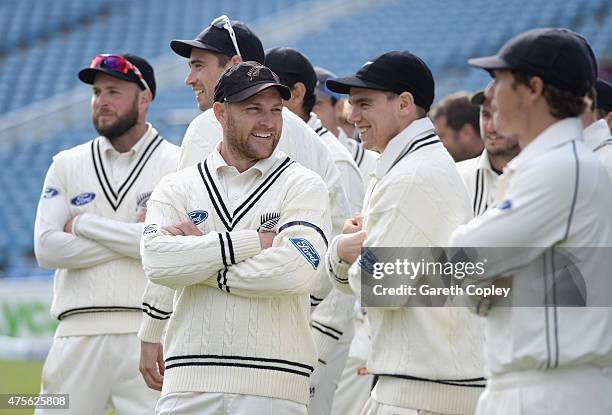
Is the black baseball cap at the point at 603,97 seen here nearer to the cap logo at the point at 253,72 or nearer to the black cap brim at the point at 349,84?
the black cap brim at the point at 349,84

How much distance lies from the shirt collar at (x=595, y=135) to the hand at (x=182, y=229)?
1.79 metres

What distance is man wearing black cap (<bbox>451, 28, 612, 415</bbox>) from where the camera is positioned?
377cm

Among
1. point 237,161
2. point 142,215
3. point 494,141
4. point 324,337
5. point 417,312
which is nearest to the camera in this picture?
point 417,312

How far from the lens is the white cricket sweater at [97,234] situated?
677 centimetres

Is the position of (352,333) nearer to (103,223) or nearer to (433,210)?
(103,223)

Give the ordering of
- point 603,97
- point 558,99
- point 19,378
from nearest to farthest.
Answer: point 558,99 → point 603,97 → point 19,378

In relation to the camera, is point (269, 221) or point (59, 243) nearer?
point (269, 221)

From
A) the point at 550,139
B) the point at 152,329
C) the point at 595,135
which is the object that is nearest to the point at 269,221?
the point at 152,329

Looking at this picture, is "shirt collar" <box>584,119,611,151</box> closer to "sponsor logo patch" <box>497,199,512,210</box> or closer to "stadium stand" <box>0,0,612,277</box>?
"sponsor logo patch" <box>497,199,512,210</box>

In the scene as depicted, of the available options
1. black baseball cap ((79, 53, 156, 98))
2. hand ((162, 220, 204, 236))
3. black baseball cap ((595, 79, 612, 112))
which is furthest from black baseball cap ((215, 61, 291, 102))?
black baseball cap ((79, 53, 156, 98))

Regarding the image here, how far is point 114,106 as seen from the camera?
7.15 metres

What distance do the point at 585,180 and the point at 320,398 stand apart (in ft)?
10.5

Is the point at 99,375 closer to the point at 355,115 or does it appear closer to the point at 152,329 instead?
the point at 152,329

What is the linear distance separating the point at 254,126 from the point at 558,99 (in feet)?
5.65
